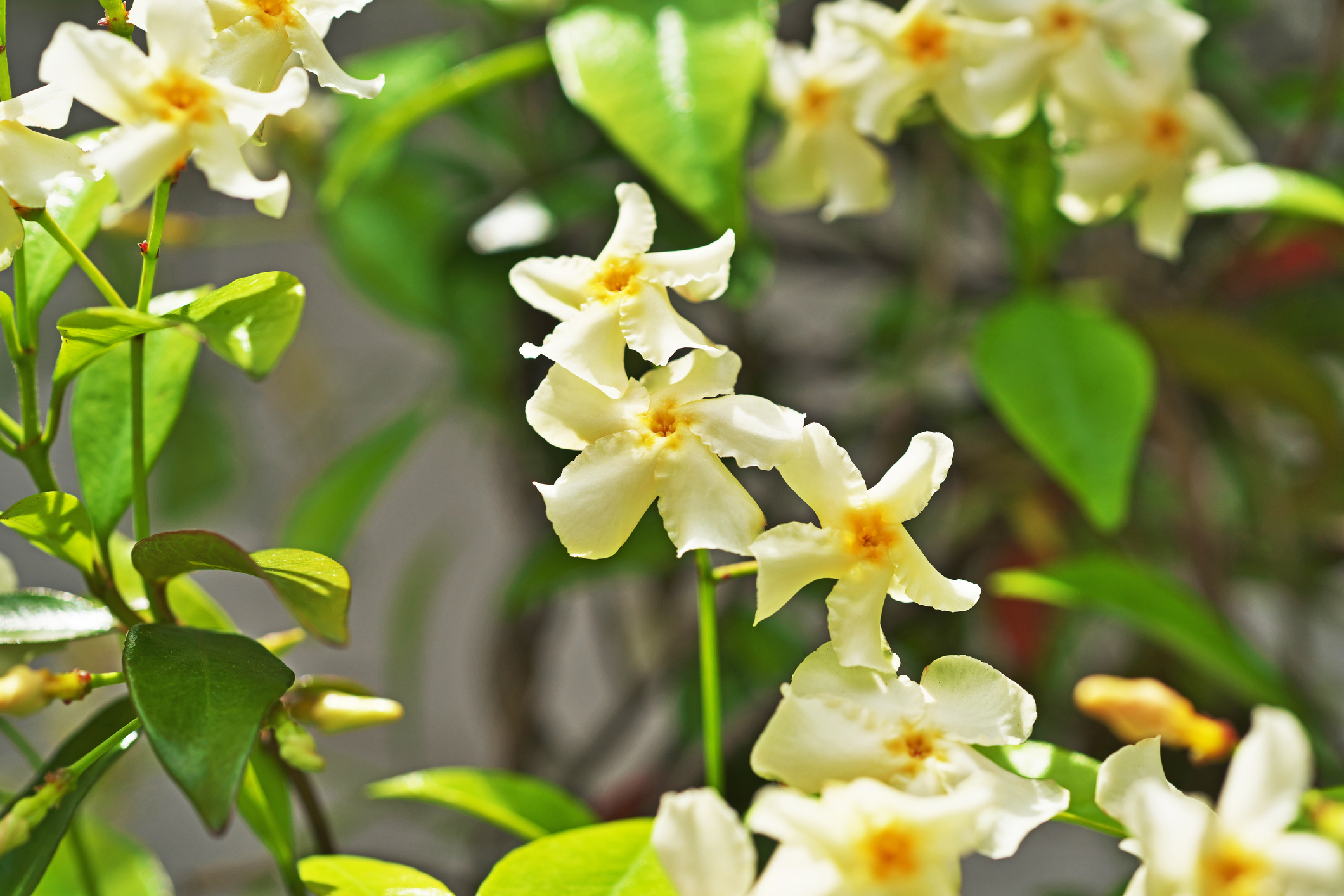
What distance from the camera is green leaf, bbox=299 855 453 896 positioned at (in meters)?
0.29

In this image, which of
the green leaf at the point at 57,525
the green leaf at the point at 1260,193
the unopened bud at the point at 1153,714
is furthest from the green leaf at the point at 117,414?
the green leaf at the point at 1260,193

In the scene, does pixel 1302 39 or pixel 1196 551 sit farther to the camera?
pixel 1302 39

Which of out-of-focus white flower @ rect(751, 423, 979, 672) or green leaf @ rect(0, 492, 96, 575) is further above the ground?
green leaf @ rect(0, 492, 96, 575)

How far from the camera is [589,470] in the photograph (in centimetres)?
28

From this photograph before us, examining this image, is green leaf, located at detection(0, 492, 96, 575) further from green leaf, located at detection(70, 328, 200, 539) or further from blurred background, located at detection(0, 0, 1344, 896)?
blurred background, located at detection(0, 0, 1344, 896)

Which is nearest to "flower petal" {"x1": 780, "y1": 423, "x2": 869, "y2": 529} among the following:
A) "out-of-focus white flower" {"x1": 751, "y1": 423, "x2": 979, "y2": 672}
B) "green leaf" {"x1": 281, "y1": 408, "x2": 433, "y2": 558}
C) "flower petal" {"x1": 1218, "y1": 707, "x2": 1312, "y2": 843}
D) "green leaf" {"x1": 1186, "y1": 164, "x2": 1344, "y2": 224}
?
"out-of-focus white flower" {"x1": 751, "y1": 423, "x2": 979, "y2": 672}

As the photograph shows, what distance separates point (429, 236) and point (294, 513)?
0.26 m

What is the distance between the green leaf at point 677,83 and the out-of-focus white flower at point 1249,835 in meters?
0.27

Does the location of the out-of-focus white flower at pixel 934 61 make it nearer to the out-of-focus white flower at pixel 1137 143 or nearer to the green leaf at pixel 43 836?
the out-of-focus white flower at pixel 1137 143

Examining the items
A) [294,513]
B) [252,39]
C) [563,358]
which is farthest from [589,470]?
[294,513]

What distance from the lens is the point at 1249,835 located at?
0.71 feet

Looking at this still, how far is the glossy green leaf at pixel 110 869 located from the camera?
17.8 inches

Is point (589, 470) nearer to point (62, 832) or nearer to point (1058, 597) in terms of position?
Result: point (62, 832)

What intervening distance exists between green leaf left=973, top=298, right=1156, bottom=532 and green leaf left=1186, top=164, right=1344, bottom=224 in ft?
0.27
